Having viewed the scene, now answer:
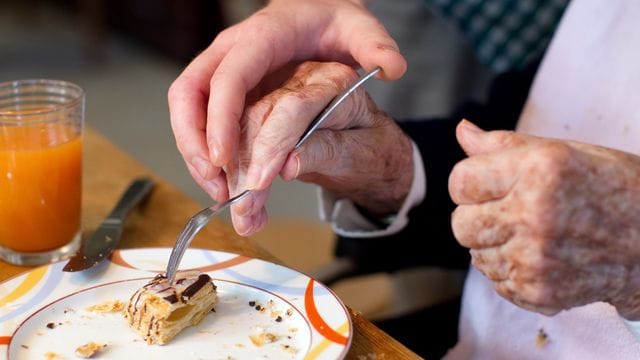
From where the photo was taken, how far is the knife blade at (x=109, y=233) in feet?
2.72

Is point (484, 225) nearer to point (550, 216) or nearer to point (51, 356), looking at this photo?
point (550, 216)

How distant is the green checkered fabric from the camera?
1.69m

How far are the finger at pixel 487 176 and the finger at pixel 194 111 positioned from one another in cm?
26

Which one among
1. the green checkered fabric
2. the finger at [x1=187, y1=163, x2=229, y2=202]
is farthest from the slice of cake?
the green checkered fabric

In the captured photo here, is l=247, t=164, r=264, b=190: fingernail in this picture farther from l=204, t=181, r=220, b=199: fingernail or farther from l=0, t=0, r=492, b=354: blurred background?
l=0, t=0, r=492, b=354: blurred background

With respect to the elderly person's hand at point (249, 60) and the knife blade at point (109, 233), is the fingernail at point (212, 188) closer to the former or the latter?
the elderly person's hand at point (249, 60)

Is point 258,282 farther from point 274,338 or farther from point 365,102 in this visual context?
point 365,102

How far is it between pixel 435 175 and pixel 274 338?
0.43 meters

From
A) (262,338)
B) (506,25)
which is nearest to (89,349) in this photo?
(262,338)

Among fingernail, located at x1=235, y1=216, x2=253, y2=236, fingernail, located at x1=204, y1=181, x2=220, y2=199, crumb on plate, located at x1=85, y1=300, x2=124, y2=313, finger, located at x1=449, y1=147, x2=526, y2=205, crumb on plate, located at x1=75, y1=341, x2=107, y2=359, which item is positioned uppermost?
finger, located at x1=449, y1=147, x2=526, y2=205

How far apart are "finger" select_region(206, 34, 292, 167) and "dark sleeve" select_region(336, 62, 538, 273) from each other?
28cm

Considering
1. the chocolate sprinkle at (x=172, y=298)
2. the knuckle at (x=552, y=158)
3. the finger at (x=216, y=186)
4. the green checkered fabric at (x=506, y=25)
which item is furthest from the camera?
the green checkered fabric at (x=506, y=25)

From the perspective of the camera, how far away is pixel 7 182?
884 mm

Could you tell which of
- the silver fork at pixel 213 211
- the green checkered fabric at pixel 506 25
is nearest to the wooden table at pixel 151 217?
the silver fork at pixel 213 211
